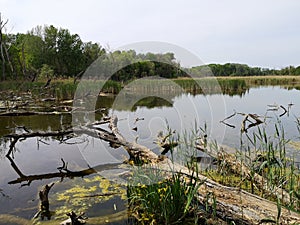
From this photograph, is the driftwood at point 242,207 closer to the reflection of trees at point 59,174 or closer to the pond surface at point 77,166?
the pond surface at point 77,166

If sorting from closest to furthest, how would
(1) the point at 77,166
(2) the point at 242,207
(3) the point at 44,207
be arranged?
(2) the point at 242,207 < (3) the point at 44,207 < (1) the point at 77,166

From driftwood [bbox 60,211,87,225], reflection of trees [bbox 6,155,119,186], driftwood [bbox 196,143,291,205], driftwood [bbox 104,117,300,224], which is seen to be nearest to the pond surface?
reflection of trees [bbox 6,155,119,186]

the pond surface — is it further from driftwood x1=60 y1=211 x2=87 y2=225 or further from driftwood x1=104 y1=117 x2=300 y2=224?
driftwood x1=104 y1=117 x2=300 y2=224

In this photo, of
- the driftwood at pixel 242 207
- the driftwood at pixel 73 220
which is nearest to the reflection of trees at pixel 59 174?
the driftwood at pixel 73 220

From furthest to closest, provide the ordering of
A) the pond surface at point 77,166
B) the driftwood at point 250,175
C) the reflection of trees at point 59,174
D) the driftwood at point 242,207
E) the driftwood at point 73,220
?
the reflection of trees at point 59,174 → the pond surface at point 77,166 → the driftwood at point 250,175 → the driftwood at point 73,220 → the driftwood at point 242,207

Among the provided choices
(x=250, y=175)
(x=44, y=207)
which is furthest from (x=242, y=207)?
(x=44, y=207)

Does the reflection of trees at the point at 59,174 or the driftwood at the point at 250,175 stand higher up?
the driftwood at the point at 250,175

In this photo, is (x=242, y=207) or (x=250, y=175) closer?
(x=242, y=207)

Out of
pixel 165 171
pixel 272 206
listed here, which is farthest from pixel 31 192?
pixel 272 206

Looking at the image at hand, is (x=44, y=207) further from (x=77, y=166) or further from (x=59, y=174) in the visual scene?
(x=77, y=166)

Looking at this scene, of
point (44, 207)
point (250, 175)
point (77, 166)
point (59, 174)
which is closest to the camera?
Result: point (44, 207)

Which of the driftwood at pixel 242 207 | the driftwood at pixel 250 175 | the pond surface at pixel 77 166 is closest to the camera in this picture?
the driftwood at pixel 242 207

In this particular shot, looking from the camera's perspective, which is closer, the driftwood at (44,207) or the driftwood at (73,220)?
the driftwood at (73,220)

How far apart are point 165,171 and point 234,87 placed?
16938 millimetres
